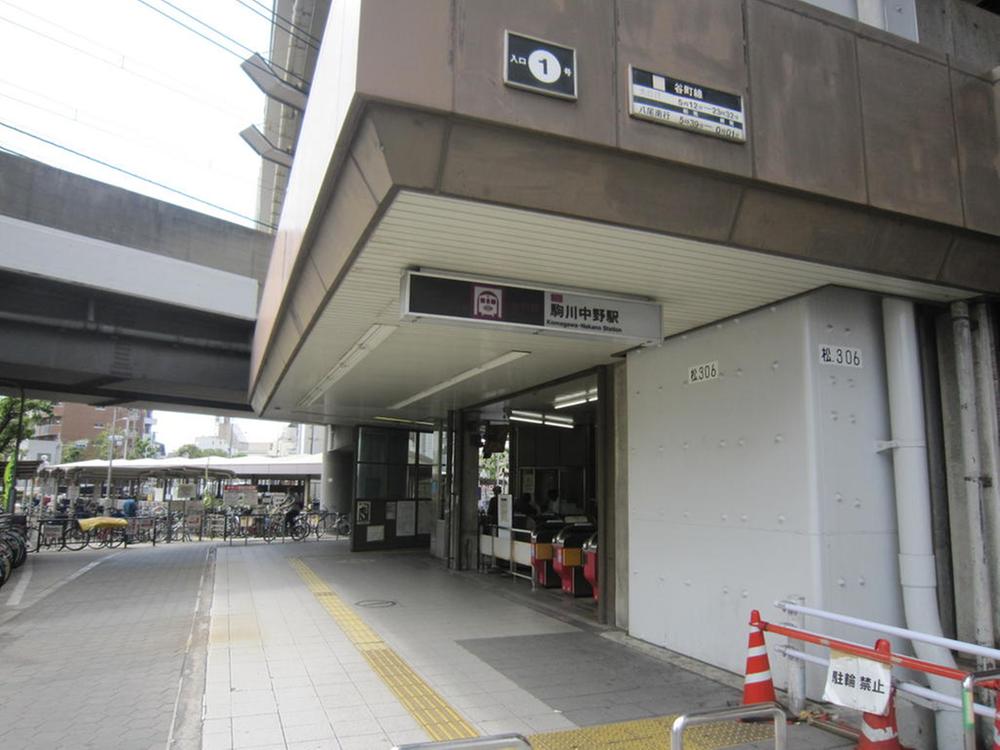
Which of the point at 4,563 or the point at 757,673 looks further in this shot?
the point at 4,563

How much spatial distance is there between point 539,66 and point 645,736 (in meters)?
4.14

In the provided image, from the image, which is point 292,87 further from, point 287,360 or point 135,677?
point 135,677

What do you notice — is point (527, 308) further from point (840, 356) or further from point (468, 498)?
point (468, 498)

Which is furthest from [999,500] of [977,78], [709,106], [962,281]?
[709,106]

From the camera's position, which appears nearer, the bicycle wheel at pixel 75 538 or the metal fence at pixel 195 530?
the bicycle wheel at pixel 75 538

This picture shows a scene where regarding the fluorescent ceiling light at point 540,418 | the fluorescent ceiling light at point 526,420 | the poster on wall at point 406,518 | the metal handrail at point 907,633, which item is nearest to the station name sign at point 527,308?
the metal handrail at point 907,633

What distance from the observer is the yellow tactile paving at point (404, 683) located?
14.7ft

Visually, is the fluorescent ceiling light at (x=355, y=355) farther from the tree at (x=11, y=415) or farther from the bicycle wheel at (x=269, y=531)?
the tree at (x=11, y=415)

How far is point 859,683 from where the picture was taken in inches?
144

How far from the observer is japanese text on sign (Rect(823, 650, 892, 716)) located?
3564mm

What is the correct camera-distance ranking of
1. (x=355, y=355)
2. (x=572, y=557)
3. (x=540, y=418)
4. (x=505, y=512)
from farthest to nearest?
(x=540, y=418) < (x=505, y=512) < (x=572, y=557) < (x=355, y=355)

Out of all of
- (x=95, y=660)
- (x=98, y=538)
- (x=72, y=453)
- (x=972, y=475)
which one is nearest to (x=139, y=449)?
(x=72, y=453)

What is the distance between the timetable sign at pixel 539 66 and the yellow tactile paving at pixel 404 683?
3.98 meters

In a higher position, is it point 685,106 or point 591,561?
point 685,106
